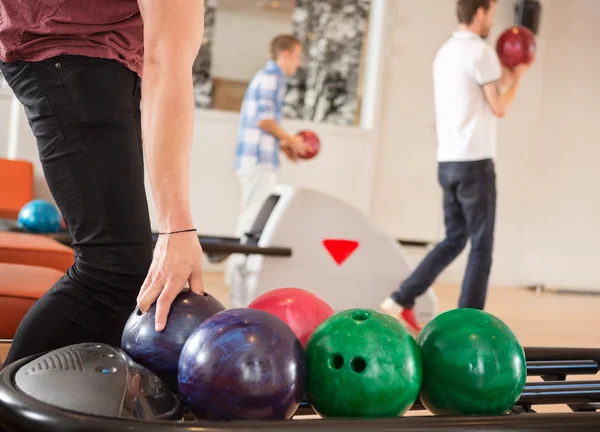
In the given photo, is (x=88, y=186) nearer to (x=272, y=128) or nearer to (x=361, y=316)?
(x=361, y=316)

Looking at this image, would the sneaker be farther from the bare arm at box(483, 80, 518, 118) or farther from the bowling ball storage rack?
the bowling ball storage rack

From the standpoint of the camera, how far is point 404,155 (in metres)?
5.97

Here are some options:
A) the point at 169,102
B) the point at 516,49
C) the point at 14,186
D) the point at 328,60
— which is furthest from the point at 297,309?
the point at 328,60

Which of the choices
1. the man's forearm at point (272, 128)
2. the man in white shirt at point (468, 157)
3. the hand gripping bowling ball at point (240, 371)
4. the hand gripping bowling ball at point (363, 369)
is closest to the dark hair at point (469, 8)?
the man in white shirt at point (468, 157)

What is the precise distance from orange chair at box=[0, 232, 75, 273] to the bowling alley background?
2.94 meters

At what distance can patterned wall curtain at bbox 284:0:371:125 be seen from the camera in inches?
233

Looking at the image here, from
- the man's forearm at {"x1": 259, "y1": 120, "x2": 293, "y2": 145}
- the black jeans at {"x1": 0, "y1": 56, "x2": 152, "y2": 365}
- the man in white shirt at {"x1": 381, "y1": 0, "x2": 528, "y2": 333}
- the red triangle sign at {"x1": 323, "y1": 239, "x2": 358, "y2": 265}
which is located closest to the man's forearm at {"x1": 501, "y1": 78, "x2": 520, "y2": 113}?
the man in white shirt at {"x1": 381, "y1": 0, "x2": 528, "y2": 333}

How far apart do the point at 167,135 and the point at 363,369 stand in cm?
48

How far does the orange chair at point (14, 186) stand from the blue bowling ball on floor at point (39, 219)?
0.99 meters

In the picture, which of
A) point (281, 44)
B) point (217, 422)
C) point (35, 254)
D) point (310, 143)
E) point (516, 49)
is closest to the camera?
point (217, 422)

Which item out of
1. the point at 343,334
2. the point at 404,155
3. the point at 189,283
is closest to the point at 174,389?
the point at 189,283

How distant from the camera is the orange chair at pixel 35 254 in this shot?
232 cm

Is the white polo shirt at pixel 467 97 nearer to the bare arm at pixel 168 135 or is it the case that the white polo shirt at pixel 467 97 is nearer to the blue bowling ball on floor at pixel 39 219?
the blue bowling ball on floor at pixel 39 219

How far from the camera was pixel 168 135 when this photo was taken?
3.89 ft
